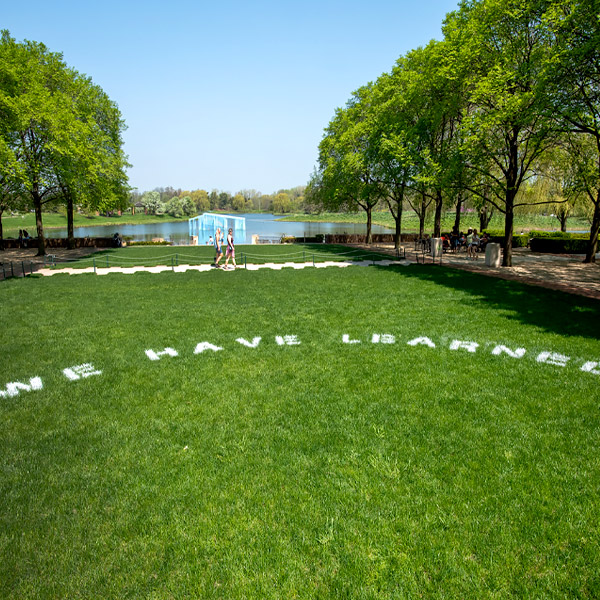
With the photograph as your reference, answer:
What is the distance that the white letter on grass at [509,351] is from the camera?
309 inches

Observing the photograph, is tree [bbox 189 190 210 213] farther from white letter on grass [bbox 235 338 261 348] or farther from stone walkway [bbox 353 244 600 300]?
white letter on grass [bbox 235 338 261 348]

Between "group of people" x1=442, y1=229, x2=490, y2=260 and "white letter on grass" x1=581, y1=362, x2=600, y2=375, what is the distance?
18.7 meters

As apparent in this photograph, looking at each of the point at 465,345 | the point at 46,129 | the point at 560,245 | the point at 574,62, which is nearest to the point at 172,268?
the point at 46,129

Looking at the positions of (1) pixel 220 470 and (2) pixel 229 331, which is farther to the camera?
(2) pixel 229 331

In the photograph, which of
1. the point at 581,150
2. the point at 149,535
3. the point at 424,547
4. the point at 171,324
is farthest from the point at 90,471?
the point at 581,150

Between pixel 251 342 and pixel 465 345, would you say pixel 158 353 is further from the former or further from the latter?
pixel 465 345

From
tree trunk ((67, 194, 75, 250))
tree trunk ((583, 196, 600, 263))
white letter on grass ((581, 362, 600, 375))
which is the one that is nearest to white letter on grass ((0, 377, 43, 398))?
white letter on grass ((581, 362, 600, 375))

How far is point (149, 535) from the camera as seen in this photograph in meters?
3.58

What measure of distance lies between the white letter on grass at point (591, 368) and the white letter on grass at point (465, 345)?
1.86 meters

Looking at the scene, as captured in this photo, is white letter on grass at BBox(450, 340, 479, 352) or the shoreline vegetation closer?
white letter on grass at BBox(450, 340, 479, 352)

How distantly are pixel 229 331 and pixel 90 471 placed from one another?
5.25 m

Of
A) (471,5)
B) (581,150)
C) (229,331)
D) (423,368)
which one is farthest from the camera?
(581,150)

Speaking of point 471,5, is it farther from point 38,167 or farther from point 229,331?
point 38,167

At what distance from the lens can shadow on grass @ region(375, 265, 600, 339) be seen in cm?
977
